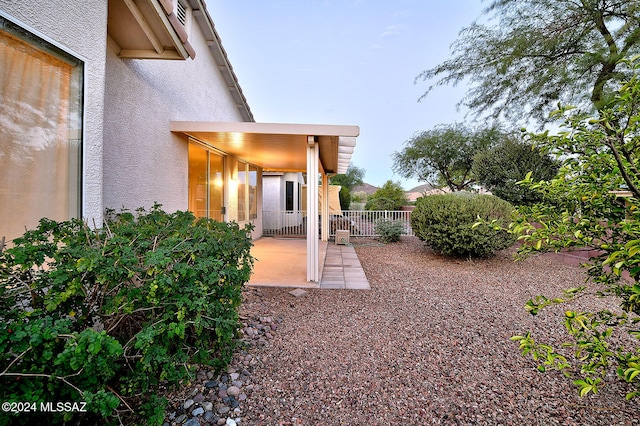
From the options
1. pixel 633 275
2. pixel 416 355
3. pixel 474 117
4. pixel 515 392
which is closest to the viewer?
pixel 633 275

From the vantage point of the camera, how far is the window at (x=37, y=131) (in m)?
2.21

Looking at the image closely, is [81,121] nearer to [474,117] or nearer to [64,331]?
[64,331]

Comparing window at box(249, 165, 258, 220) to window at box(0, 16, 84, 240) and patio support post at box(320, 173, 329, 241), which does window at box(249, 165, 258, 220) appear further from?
window at box(0, 16, 84, 240)

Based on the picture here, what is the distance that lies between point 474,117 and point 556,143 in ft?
42.6

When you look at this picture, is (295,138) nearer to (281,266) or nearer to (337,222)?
(281,266)

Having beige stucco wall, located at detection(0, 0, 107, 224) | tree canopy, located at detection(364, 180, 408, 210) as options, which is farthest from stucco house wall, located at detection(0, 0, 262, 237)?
tree canopy, located at detection(364, 180, 408, 210)

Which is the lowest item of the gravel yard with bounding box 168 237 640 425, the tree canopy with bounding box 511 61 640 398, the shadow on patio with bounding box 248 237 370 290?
the gravel yard with bounding box 168 237 640 425

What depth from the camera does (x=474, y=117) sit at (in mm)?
12820

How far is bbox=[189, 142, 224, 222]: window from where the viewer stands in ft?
21.8

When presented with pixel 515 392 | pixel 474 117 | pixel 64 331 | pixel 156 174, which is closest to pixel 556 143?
pixel 515 392

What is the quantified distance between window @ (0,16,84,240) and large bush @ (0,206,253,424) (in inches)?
15.7

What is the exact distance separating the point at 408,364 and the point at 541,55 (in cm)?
1150

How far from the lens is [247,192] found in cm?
1015

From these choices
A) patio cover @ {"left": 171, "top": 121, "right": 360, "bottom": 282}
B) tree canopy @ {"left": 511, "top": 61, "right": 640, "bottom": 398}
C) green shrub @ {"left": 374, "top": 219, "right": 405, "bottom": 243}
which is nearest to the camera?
tree canopy @ {"left": 511, "top": 61, "right": 640, "bottom": 398}
